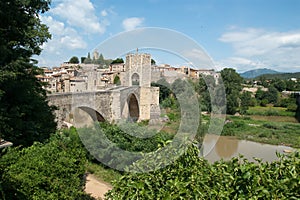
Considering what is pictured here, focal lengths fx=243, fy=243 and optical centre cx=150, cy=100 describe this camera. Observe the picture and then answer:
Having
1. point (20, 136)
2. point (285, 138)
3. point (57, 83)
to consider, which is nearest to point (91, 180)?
point (20, 136)

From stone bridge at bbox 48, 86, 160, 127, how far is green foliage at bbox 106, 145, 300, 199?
6.89m

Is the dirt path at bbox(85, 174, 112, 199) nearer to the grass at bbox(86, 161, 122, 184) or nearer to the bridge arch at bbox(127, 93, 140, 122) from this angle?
the grass at bbox(86, 161, 122, 184)

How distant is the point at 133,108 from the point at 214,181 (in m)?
12.6

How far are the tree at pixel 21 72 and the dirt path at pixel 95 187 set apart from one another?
1480 mm

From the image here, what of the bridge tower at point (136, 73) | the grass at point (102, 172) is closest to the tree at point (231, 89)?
the bridge tower at point (136, 73)

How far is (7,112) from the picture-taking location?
476 centimetres

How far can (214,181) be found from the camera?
5.40 ft

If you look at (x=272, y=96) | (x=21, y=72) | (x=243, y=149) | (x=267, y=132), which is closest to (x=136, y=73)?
(x=21, y=72)

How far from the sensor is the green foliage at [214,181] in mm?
1376

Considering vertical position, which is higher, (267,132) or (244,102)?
(244,102)

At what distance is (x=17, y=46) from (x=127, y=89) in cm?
686

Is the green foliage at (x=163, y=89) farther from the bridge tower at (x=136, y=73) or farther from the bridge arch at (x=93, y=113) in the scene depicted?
the bridge arch at (x=93, y=113)

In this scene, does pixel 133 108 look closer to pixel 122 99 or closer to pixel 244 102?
pixel 122 99

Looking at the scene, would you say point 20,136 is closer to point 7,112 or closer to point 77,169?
point 7,112
